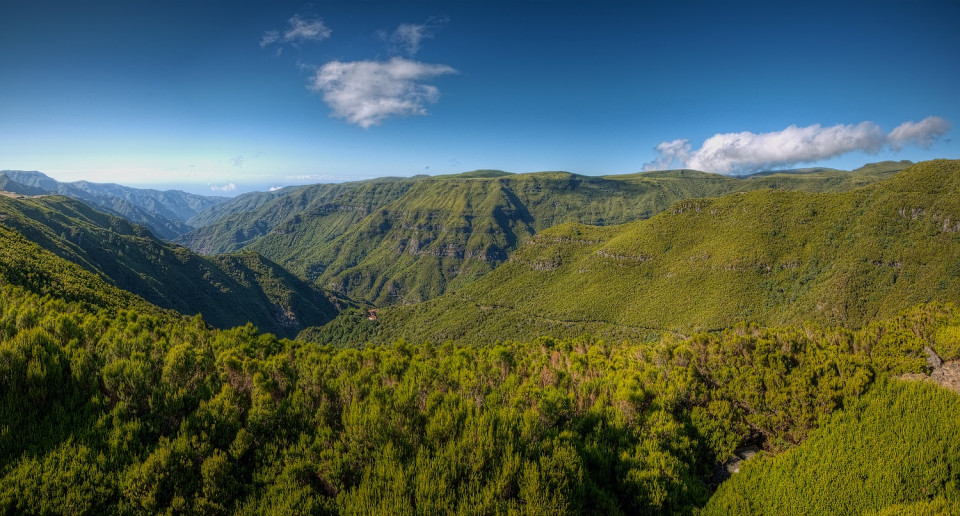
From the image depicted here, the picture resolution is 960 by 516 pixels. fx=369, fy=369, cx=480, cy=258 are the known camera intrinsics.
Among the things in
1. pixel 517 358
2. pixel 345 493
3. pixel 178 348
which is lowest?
pixel 517 358

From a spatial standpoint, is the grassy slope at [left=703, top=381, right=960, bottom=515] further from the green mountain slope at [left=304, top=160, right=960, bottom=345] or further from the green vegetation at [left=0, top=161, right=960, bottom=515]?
the green mountain slope at [left=304, top=160, right=960, bottom=345]

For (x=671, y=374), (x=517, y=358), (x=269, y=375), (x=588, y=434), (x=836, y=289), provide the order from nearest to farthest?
(x=588, y=434) < (x=269, y=375) < (x=671, y=374) < (x=517, y=358) < (x=836, y=289)

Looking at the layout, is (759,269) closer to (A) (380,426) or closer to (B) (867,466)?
(B) (867,466)

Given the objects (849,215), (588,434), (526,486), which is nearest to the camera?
(526,486)

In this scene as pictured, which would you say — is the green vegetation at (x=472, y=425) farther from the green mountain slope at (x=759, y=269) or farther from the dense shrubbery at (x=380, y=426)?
the green mountain slope at (x=759, y=269)

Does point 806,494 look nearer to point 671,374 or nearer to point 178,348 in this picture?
point 671,374

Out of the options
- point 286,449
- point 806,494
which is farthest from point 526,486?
point 806,494

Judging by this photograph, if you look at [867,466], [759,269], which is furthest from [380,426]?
[759,269]
